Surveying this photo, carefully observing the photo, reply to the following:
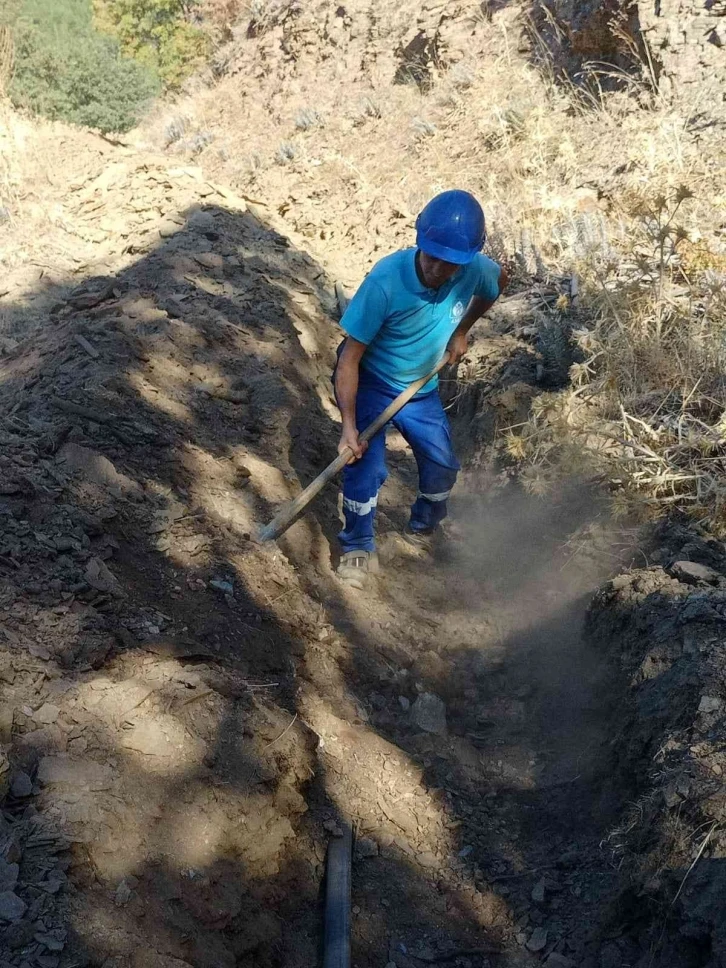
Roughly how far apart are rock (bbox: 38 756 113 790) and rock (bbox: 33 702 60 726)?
137 mm

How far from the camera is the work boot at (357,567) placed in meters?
4.41

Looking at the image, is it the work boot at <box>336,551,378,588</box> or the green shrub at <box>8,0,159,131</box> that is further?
the green shrub at <box>8,0,159,131</box>

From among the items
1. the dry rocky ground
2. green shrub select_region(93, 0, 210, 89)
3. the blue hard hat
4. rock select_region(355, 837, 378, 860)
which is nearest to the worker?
the blue hard hat

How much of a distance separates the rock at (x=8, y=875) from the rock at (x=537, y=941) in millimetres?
1594

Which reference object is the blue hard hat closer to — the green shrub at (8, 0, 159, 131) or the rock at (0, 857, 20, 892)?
the rock at (0, 857, 20, 892)

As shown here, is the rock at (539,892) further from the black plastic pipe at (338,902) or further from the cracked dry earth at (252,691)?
the black plastic pipe at (338,902)

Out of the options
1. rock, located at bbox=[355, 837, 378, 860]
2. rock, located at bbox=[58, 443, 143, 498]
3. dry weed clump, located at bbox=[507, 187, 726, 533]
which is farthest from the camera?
dry weed clump, located at bbox=[507, 187, 726, 533]

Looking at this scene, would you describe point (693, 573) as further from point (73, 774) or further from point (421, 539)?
point (73, 774)

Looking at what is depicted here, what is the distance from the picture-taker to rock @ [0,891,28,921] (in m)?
2.05

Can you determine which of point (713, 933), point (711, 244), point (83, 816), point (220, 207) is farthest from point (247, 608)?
point (220, 207)

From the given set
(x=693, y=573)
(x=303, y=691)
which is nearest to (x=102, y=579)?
(x=303, y=691)

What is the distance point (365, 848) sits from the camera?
3018mm

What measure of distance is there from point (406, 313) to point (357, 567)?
4.47ft

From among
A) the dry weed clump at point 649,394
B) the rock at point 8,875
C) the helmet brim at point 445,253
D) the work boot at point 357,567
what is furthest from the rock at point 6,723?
the dry weed clump at point 649,394
